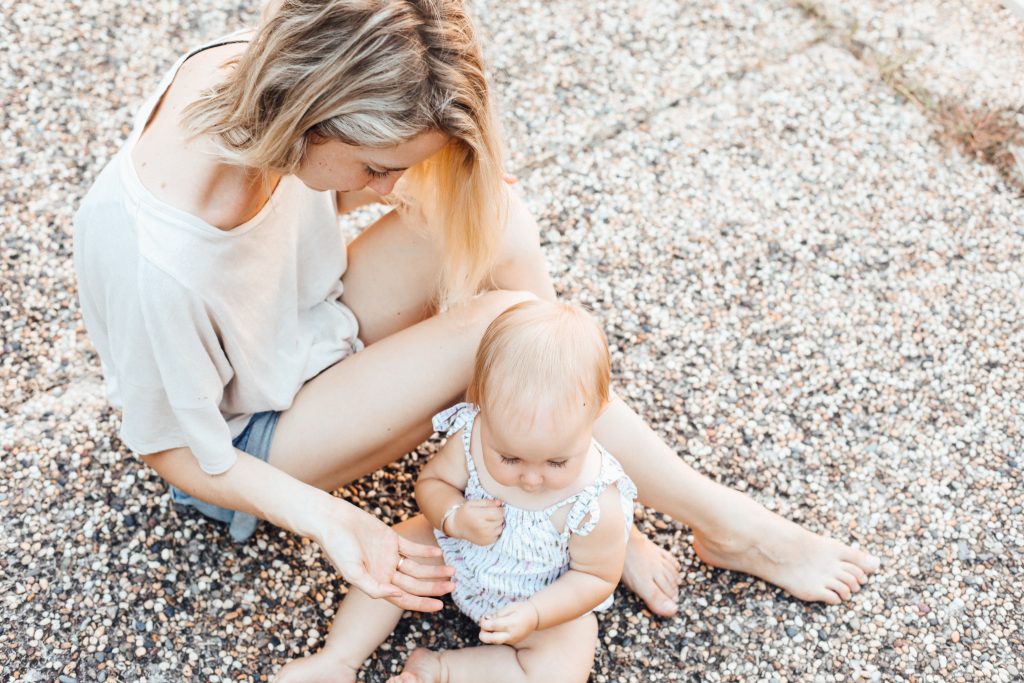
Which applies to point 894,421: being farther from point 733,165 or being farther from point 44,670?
point 44,670

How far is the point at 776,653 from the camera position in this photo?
2.49 meters

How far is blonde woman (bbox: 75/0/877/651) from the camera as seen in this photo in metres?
1.80

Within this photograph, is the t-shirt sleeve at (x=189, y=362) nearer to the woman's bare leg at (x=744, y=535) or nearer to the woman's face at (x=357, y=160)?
the woman's face at (x=357, y=160)

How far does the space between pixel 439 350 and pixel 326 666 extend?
78 centimetres

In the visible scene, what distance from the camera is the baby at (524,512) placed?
6.71ft

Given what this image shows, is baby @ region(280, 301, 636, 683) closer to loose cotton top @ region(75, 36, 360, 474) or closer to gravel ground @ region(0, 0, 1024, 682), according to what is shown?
gravel ground @ region(0, 0, 1024, 682)

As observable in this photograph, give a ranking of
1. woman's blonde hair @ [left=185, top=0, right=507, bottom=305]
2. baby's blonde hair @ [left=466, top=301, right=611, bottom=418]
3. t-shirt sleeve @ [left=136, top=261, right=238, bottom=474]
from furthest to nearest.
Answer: baby's blonde hair @ [left=466, top=301, right=611, bottom=418], t-shirt sleeve @ [left=136, top=261, right=238, bottom=474], woman's blonde hair @ [left=185, top=0, right=507, bottom=305]

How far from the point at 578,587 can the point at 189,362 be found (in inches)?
38.4

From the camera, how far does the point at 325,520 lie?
2133 millimetres

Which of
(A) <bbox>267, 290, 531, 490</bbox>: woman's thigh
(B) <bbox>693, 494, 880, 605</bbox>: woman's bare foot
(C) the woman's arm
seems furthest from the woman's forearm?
(B) <bbox>693, 494, 880, 605</bbox>: woman's bare foot

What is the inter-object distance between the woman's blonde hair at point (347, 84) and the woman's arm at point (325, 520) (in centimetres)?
69

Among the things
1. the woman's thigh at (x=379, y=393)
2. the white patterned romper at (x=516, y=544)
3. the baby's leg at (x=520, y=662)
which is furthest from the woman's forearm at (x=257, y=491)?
the baby's leg at (x=520, y=662)

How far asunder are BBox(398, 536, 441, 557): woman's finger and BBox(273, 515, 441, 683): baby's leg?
0.33 feet

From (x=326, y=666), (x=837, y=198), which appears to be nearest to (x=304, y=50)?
(x=326, y=666)
